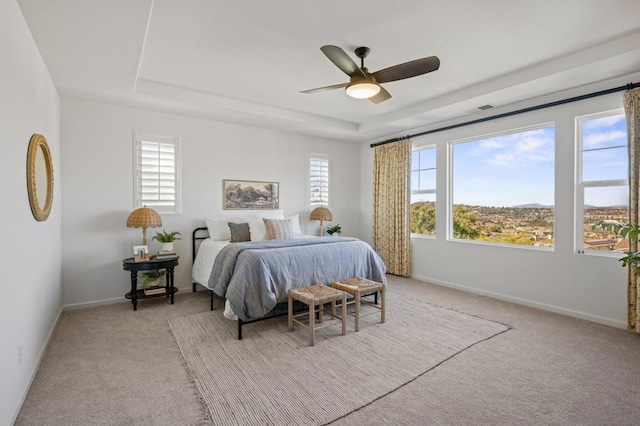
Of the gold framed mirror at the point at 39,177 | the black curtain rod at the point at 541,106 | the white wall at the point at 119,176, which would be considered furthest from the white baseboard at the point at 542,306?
the gold framed mirror at the point at 39,177

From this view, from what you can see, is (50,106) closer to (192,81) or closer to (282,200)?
(192,81)

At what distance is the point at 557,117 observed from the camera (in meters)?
3.86

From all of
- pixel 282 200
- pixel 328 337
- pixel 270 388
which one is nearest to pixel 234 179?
pixel 282 200

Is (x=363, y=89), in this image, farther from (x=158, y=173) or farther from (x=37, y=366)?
(x=37, y=366)

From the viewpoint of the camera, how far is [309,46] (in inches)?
118

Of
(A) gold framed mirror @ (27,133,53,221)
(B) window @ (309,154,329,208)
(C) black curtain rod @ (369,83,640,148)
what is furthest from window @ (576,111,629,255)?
(A) gold framed mirror @ (27,133,53,221)

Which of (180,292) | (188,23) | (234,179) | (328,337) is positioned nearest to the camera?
(188,23)

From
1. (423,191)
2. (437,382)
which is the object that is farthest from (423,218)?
(437,382)

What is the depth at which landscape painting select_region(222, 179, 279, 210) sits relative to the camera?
5.13 m

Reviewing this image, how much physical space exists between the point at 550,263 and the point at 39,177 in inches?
212

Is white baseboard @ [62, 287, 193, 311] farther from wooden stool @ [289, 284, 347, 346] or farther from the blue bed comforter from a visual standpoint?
wooden stool @ [289, 284, 347, 346]

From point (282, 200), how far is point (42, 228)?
3427mm

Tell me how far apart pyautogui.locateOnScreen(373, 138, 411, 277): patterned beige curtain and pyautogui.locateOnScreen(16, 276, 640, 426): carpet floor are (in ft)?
7.87

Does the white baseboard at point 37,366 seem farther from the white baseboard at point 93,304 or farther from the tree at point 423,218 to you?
the tree at point 423,218
